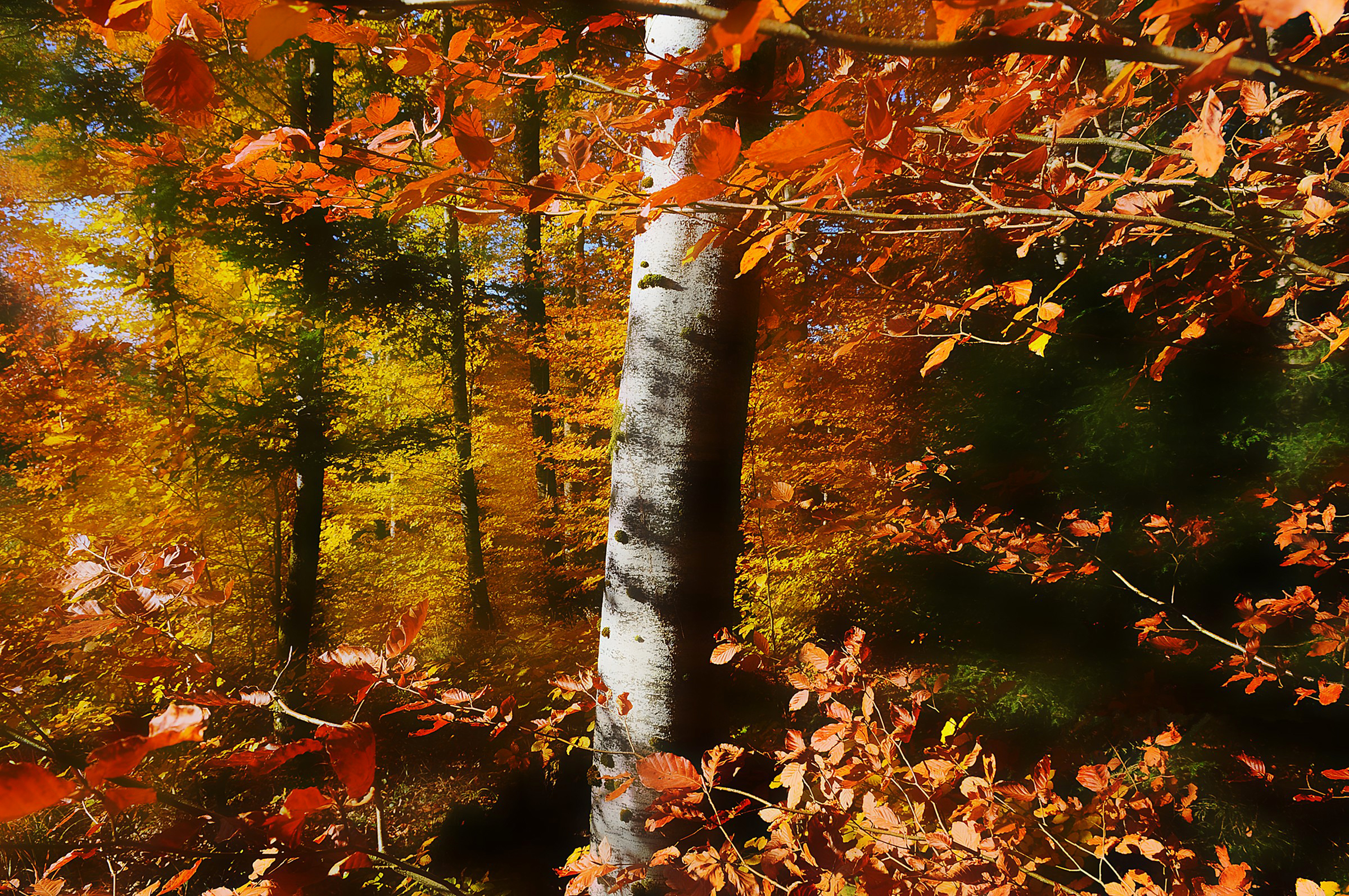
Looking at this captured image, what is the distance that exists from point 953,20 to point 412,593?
7210mm

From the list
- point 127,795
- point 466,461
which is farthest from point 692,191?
point 466,461

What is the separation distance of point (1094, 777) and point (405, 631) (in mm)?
1984

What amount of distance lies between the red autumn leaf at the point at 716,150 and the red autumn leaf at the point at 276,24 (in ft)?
1.24

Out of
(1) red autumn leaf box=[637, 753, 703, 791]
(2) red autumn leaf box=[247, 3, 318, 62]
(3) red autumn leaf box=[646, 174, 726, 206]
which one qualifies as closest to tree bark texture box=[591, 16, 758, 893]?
(1) red autumn leaf box=[637, 753, 703, 791]

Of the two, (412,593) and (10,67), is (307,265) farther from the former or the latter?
(412,593)

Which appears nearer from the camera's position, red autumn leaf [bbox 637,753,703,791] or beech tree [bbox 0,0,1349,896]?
beech tree [bbox 0,0,1349,896]

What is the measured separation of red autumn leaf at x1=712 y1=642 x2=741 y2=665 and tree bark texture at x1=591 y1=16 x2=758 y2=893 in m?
0.02

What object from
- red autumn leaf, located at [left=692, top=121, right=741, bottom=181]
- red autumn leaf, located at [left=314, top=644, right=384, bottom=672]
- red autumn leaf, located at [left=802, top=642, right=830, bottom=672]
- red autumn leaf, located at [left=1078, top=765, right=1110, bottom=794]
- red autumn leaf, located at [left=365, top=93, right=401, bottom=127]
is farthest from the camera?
red autumn leaf, located at [left=1078, top=765, right=1110, bottom=794]

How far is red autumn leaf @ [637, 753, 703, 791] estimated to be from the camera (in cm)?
107

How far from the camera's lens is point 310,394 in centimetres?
489

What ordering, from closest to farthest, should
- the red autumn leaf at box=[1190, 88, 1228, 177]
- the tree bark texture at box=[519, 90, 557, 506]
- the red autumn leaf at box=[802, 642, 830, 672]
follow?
the red autumn leaf at box=[1190, 88, 1228, 177] < the red autumn leaf at box=[802, 642, 830, 672] < the tree bark texture at box=[519, 90, 557, 506]

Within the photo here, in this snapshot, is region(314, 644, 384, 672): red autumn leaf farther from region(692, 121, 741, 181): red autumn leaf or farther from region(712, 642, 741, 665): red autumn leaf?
region(692, 121, 741, 181): red autumn leaf

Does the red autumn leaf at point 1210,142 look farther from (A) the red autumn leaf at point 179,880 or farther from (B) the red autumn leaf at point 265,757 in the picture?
(A) the red autumn leaf at point 179,880

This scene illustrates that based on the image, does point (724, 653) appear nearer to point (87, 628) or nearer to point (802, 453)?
point (87, 628)
